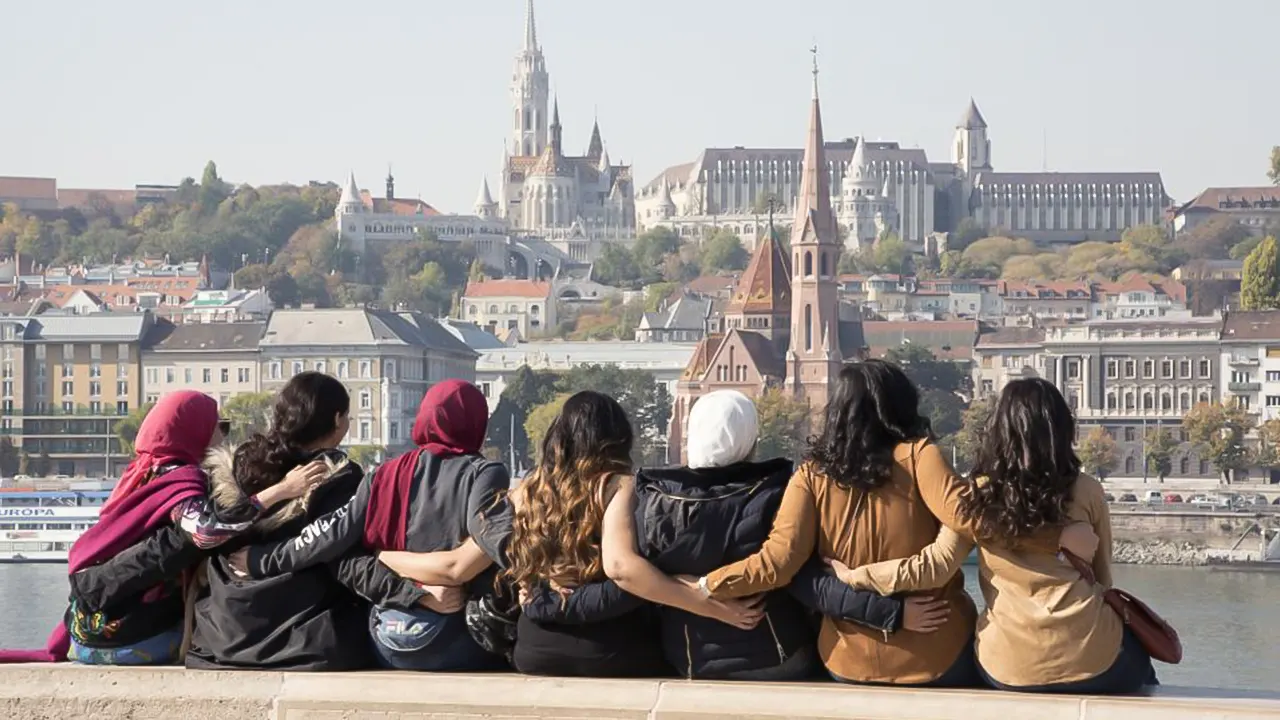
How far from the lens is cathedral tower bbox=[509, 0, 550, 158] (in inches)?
5787

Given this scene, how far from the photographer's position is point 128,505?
18.1 ft

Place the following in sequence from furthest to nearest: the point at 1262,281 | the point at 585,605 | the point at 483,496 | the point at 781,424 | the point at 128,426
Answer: the point at 1262,281 → the point at 128,426 → the point at 781,424 → the point at 483,496 → the point at 585,605

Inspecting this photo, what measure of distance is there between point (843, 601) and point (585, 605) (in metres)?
0.48

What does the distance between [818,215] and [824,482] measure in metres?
77.4

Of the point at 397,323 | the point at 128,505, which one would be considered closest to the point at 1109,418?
the point at 397,323

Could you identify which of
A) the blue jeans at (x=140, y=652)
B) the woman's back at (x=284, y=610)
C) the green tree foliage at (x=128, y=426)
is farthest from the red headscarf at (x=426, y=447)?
the green tree foliage at (x=128, y=426)

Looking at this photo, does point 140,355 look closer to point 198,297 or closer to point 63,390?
point 63,390

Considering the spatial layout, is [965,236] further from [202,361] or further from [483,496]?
[483,496]

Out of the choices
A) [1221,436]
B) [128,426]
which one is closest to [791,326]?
[1221,436]

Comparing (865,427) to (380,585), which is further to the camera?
(380,585)

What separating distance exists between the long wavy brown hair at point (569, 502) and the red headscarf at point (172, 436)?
2.35ft

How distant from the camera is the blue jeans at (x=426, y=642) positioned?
209 inches

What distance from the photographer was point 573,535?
520 centimetres

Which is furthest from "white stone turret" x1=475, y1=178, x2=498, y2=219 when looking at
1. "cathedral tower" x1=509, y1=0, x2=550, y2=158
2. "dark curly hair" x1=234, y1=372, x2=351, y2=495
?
"dark curly hair" x1=234, y1=372, x2=351, y2=495
